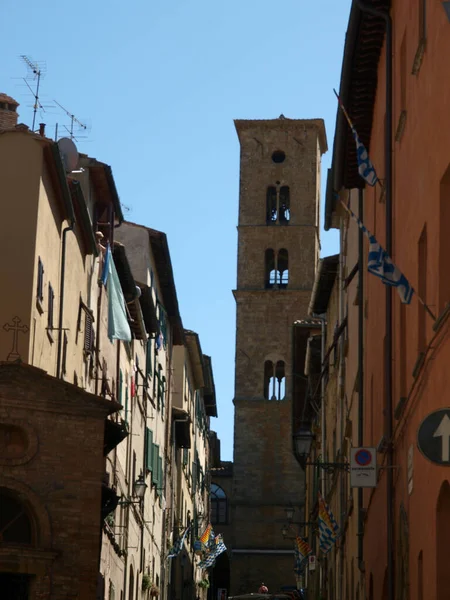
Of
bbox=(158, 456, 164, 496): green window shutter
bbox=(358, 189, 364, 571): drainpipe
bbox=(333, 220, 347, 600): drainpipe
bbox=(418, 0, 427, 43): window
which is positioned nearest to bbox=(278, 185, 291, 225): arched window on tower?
bbox=(158, 456, 164, 496): green window shutter

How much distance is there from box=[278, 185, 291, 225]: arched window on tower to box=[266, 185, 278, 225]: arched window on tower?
29cm

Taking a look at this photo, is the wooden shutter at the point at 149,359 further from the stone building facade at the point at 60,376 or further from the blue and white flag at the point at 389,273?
the blue and white flag at the point at 389,273

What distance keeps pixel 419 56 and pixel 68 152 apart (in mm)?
12649

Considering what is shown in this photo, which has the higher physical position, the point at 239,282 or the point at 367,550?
the point at 239,282

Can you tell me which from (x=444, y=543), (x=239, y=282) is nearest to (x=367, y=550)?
(x=444, y=543)

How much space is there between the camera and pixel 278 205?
81.8 meters

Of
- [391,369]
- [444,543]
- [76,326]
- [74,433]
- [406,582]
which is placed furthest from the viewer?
[76,326]

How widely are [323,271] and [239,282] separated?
43566mm

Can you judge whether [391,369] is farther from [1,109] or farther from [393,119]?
[1,109]

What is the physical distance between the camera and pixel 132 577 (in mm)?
35625

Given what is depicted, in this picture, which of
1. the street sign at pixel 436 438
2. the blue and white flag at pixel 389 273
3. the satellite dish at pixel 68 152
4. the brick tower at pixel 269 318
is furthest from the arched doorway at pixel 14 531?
the brick tower at pixel 269 318

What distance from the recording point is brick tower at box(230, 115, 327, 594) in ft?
247

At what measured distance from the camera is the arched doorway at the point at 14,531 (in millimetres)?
20625

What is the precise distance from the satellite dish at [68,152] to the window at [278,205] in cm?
5525
